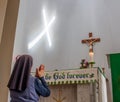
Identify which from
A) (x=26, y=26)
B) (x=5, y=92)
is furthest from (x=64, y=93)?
(x=5, y=92)

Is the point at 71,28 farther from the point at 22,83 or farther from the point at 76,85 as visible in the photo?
the point at 22,83

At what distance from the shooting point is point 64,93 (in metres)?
3.49

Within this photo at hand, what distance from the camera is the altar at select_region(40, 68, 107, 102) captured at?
325 centimetres

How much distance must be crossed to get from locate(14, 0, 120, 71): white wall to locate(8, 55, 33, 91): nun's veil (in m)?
2.45

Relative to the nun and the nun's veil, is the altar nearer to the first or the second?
the nun

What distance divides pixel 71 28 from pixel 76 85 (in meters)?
2.13

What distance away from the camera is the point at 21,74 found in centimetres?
178

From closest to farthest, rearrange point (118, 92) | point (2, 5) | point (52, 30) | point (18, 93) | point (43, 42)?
point (2, 5) → point (18, 93) → point (118, 92) → point (43, 42) → point (52, 30)

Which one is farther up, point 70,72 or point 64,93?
point 70,72

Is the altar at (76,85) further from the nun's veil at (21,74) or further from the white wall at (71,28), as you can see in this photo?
the nun's veil at (21,74)

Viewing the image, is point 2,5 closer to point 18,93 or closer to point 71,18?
point 18,93

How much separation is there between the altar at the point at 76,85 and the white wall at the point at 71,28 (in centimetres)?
Answer: 114

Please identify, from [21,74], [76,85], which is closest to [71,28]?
[76,85]

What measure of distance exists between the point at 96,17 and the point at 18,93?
3840mm
